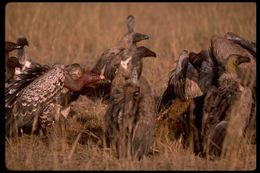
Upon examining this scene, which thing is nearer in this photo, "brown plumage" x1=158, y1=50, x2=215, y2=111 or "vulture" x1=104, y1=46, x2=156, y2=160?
"vulture" x1=104, y1=46, x2=156, y2=160

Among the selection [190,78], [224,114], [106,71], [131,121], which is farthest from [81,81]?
[224,114]

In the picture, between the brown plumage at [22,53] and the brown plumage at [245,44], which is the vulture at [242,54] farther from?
the brown plumage at [22,53]

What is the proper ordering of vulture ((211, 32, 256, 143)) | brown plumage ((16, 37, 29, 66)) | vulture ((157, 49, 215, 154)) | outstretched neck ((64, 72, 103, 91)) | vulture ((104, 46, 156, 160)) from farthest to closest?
brown plumage ((16, 37, 29, 66)) → outstretched neck ((64, 72, 103, 91)) → vulture ((157, 49, 215, 154)) → vulture ((211, 32, 256, 143)) → vulture ((104, 46, 156, 160))

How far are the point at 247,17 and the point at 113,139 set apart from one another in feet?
29.9

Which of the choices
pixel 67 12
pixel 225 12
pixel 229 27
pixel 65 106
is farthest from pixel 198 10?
pixel 65 106

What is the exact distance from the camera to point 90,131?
9.53 m

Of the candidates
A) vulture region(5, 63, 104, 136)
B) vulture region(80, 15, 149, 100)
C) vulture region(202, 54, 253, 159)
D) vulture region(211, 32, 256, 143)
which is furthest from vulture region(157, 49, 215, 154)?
vulture region(5, 63, 104, 136)

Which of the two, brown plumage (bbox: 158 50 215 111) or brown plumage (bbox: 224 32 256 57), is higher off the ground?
brown plumage (bbox: 224 32 256 57)

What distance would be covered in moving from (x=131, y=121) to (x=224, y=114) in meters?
1.03

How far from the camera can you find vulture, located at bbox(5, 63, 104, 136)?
9211mm

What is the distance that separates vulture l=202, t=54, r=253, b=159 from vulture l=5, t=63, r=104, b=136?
1904 mm

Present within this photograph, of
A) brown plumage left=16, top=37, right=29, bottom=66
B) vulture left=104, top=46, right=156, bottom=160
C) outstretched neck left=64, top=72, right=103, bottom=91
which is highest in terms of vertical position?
brown plumage left=16, top=37, right=29, bottom=66

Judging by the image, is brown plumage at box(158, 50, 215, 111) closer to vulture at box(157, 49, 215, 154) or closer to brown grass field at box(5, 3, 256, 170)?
vulture at box(157, 49, 215, 154)

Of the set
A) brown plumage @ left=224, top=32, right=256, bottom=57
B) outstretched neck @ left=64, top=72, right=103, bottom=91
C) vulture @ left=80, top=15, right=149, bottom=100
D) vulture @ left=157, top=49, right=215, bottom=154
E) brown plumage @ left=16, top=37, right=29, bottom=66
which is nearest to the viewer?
vulture @ left=157, top=49, right=215, bottom=154
